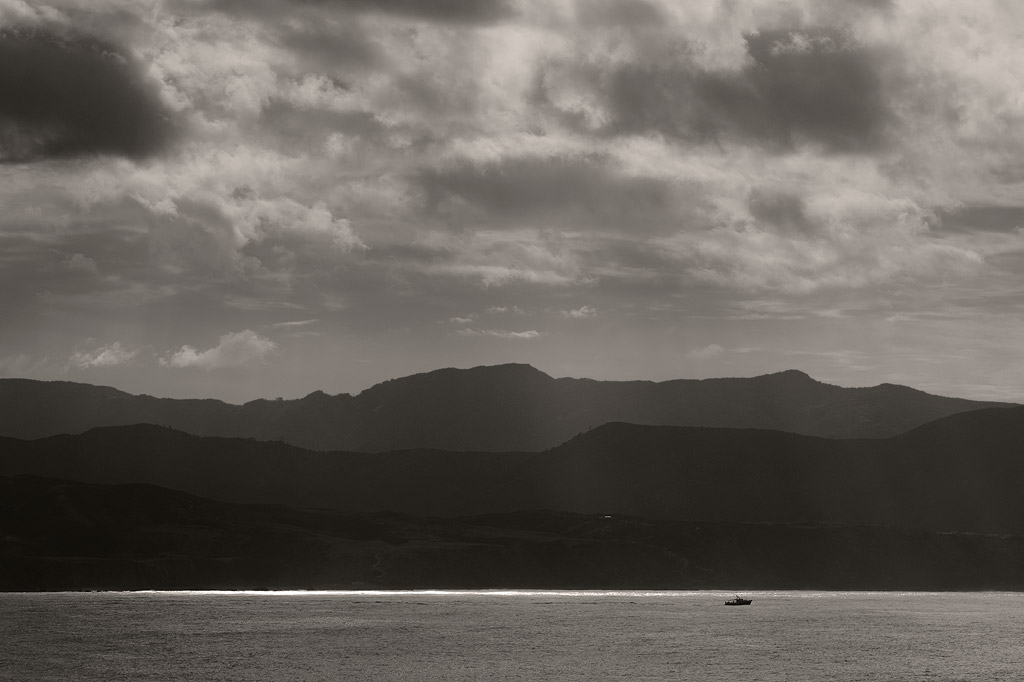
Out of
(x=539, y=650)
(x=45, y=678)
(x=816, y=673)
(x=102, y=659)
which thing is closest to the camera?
(x=45, y=678)

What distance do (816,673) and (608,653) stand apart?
33.3 m

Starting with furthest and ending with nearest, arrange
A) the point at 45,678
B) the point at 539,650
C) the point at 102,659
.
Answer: the point at 539,650 → the point at 102,659 → the point at 45,678

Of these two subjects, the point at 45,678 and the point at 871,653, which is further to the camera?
the point at 871,653

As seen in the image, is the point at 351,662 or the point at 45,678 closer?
the point at 45,678

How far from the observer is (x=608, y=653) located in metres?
191

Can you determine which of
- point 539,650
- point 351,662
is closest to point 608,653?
point 539,650

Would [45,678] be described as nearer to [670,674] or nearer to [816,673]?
[670,674]

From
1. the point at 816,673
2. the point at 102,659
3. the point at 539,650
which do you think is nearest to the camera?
the point at 816,673

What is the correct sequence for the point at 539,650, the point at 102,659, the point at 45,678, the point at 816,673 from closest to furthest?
the point at 45,678 < the point at 816,673 < the point at 102,659 < the point at 539,650

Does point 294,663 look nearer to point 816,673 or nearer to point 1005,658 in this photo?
point 816,673

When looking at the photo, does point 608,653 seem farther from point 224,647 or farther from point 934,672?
point 224,647

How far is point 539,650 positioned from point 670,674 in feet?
112

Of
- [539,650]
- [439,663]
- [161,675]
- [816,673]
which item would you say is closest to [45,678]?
[161,675]

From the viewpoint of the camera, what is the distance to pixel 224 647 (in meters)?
198
